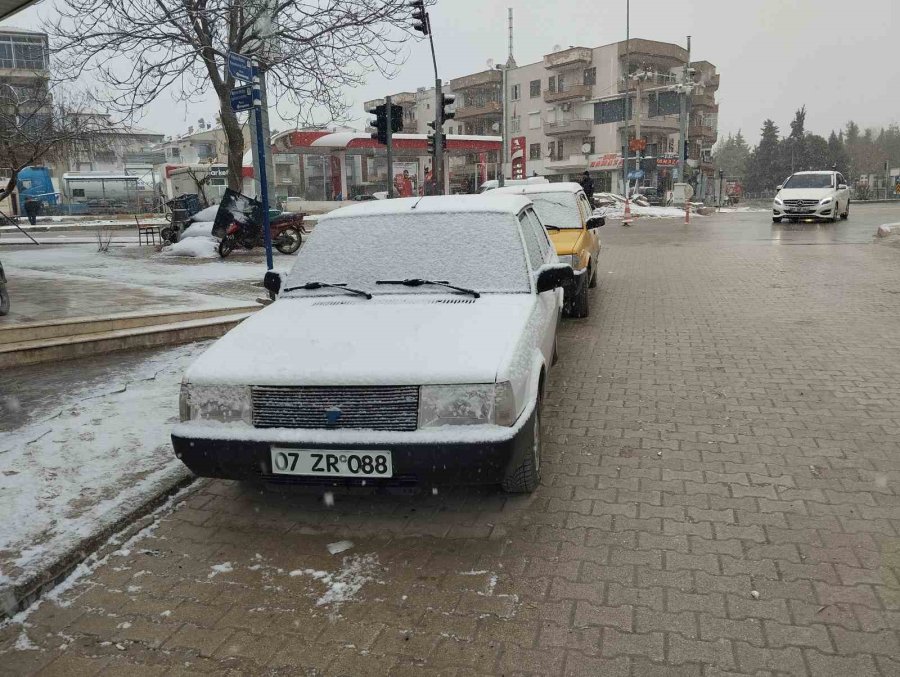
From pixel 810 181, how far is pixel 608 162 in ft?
108

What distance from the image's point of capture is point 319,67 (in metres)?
15.3

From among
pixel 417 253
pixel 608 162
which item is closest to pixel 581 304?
pixel 417 253

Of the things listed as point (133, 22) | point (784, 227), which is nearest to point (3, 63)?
point (133, 22)

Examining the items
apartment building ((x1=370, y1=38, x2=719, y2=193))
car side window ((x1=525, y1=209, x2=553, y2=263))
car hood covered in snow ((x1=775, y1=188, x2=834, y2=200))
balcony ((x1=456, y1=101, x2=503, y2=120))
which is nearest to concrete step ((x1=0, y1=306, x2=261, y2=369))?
car side window ((x1=525, y1=209, x2=553, y2=263))

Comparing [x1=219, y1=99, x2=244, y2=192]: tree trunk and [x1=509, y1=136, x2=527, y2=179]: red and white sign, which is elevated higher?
[x1=509, y1=136, x2=527, y2=179]: red and white sign

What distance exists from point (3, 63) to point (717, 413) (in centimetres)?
6511

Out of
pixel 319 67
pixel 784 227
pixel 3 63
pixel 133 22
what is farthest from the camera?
pixel 3 63

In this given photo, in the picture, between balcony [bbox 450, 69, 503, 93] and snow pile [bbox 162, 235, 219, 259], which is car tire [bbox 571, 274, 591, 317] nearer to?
snow pile [bbox 162, 235, 219, 259]

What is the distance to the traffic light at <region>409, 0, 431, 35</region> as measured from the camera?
1597 cm

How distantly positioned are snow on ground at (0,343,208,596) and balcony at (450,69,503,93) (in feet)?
231

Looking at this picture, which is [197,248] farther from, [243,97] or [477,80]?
[477,80]

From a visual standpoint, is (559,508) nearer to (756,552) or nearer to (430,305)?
(756,552)

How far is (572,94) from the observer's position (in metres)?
61.2

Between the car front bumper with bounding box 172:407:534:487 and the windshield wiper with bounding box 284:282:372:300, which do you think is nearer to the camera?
the car front bumper with bounding box 172:407:534:487
